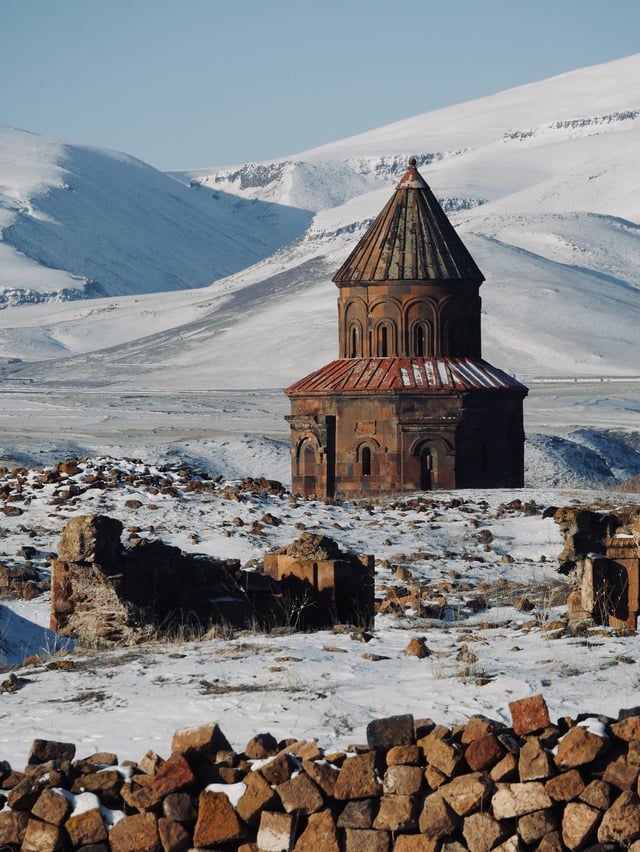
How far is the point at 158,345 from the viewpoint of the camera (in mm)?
135500

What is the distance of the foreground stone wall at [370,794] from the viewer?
7117mm

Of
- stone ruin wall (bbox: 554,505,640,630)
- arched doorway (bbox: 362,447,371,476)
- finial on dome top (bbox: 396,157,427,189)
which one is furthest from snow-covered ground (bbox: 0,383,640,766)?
finial on dome top (bbox: 396,157,427,189)

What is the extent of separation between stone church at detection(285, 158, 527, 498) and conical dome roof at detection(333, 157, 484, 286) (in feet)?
0.06

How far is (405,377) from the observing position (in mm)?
31828

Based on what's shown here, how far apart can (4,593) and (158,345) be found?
119535mm

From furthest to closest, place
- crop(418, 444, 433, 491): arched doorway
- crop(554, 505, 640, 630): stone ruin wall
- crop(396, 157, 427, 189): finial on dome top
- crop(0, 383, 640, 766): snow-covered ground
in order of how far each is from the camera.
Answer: crop(396, 157, 427, 189): finial on dome top, crop(418, 444, 433, 491): arched doorway, crop(554, 505, 640, 630): stone ruin wall, crop(0, 383, 640, 766): snow-covered ground

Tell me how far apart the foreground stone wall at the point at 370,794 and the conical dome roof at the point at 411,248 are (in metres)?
25.5

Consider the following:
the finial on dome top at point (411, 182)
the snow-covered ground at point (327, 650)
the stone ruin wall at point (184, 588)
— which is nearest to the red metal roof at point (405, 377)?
the finial on dome top at point (411, 182)

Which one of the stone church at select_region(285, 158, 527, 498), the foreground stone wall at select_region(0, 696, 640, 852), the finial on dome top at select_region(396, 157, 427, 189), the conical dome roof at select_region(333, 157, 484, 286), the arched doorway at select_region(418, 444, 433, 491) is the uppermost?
the finial on dome top at select_region(396, 157, 427, 189)

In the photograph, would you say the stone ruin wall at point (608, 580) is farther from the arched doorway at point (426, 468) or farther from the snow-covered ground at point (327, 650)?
the arched doorway at point (426, 468)

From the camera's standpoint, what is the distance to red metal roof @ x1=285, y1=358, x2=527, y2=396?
3148cm

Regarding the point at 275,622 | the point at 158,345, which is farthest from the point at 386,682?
the point at 158,345

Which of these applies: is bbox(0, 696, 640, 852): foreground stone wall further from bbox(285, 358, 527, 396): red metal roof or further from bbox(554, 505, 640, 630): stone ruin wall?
bbox(285, 358, 527, 396): red metal roof

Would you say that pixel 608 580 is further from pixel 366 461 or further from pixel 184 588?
pixel 366 461
